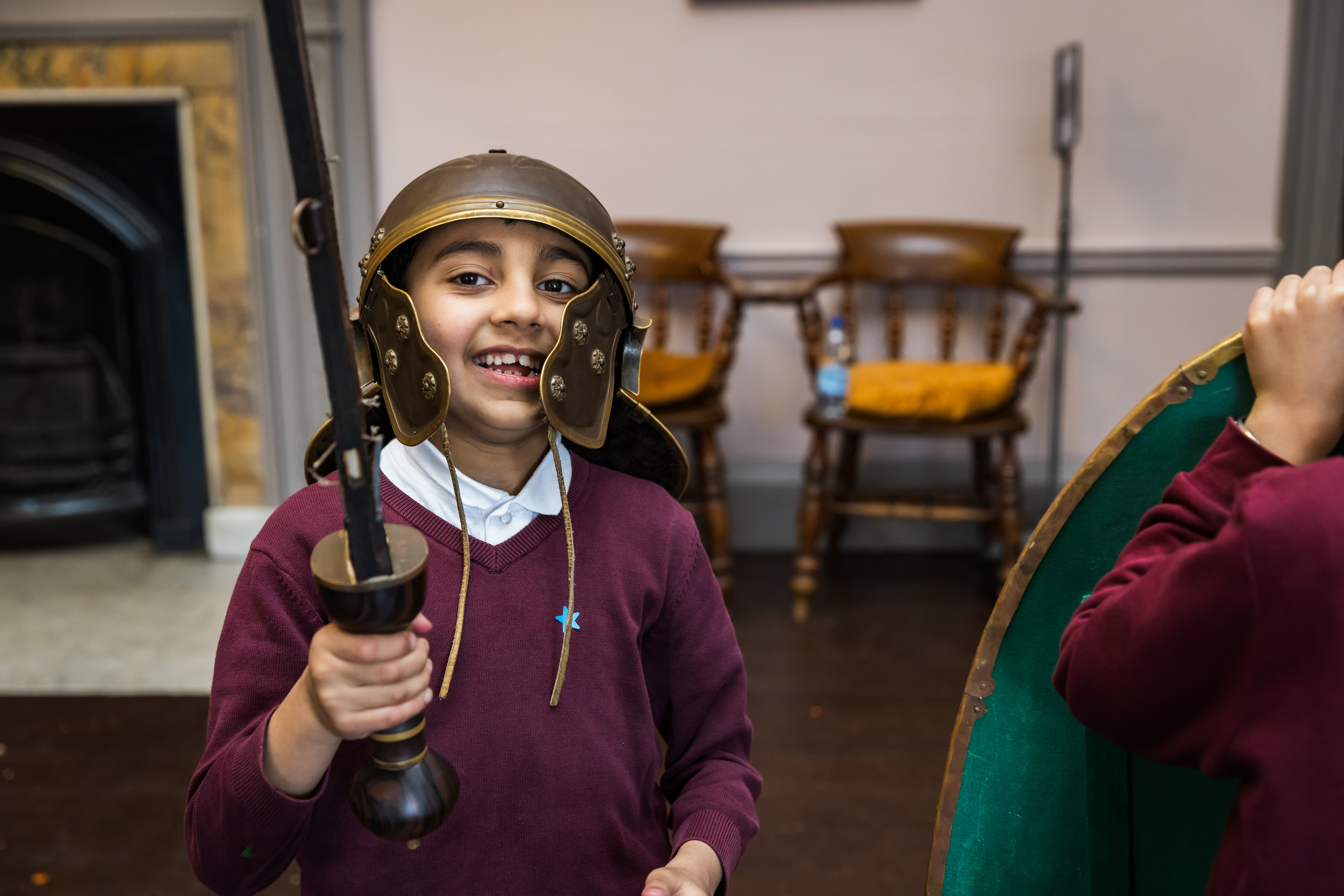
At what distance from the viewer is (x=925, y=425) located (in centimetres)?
271

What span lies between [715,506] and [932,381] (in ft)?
2.13

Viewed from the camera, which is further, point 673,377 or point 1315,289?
point 673,377

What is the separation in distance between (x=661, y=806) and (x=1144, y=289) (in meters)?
2.79

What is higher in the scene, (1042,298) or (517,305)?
(517,305)

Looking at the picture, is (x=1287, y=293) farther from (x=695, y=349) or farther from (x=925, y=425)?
(x=695, y=349)

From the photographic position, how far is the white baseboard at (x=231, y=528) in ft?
10.8

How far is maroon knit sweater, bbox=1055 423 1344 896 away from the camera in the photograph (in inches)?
22.3

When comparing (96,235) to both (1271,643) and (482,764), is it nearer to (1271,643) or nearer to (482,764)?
(482,764)

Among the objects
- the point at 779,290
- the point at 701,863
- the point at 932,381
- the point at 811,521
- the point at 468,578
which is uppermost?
the point at 779,290

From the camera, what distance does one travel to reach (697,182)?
10.7 ft

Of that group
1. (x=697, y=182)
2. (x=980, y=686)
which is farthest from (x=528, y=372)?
(x=697, y=182)

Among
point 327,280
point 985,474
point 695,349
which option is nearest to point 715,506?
point 695,349

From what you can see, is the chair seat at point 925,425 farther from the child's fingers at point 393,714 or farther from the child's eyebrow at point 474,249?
the child's fingers at point 393,714

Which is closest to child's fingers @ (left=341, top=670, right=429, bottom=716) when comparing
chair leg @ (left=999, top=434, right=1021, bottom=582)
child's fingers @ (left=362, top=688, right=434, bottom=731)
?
child's fingers @ (left=362, top=688, right=434, bottom=731)
